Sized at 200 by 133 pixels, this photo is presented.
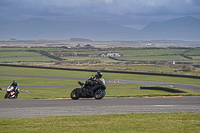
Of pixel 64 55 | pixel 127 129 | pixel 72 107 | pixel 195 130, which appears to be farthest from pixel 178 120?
pixel 64 55

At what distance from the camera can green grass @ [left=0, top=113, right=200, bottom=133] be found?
1170 centimetres

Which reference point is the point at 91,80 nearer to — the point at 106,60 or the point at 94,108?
the point at 94,108

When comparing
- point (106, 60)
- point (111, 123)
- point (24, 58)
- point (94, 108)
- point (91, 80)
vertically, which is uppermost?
point (24, 58)

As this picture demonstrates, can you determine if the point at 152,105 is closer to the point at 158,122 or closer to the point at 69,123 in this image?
the point at 158,122

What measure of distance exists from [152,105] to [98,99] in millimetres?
4628

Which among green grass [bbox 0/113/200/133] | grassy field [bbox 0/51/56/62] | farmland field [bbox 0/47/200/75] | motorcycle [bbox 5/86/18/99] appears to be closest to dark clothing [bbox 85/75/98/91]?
green grass [bbox 0/113/200/133]

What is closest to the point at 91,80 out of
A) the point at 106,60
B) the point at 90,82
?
the point at 90,82

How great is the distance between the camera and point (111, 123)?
1294 cm

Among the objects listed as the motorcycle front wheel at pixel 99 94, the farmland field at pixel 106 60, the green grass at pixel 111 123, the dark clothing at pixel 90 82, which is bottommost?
the green grass at pixel 111 123

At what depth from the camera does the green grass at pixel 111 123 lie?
38.4ft

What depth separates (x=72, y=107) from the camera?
17781 millimetres

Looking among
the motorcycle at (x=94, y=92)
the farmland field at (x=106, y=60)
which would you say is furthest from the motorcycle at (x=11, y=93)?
the farmland field at (x=106, y=60)

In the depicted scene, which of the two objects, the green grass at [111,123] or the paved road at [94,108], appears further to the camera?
the paved road at [94,108]

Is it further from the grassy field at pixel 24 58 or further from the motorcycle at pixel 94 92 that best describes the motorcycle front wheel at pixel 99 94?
the grassy field at pixel 24 58
